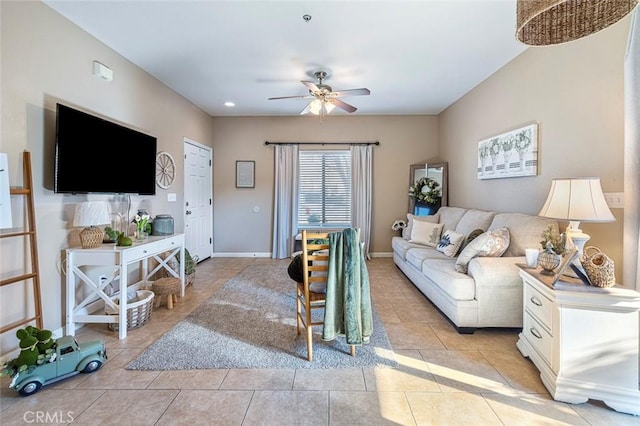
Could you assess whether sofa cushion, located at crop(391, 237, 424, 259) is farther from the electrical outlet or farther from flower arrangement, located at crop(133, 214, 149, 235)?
flower arrangement, located at crop(133, 214, 149, 235)

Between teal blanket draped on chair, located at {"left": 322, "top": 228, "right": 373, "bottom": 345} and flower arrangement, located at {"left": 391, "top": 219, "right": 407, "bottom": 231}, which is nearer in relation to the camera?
teal blanket draped on chair, located at {"left": 322, "top": 228, "right": 373, "bottom": 345}

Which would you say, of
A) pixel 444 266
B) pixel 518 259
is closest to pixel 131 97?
pixel 444 266

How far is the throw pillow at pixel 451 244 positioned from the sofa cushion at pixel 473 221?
0.50 ft

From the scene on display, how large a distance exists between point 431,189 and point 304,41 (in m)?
3.49

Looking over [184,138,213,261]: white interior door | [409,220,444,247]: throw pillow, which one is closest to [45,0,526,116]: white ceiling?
[184,138,213,261]: white interior door

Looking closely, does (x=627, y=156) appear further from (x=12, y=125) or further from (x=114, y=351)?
(x=12, y=125)

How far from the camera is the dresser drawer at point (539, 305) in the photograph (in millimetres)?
1852

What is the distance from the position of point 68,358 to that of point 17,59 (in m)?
2.19

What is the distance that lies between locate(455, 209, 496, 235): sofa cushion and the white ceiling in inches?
71.5

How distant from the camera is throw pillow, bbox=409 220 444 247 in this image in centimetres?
426

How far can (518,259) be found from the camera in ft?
8.51

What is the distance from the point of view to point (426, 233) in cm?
438

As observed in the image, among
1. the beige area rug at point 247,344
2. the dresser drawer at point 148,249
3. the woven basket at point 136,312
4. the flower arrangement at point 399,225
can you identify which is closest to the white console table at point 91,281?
the dresser drawer at point 148,249

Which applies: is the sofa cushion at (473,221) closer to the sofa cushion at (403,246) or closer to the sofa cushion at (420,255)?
the sofa cushion at (420,255)
